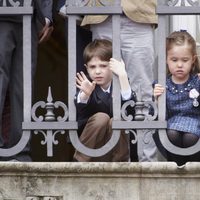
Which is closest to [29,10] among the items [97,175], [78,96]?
[78,96]

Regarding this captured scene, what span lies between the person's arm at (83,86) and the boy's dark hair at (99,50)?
31 cm

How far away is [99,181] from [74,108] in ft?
1.55

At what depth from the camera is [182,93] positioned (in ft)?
26.0

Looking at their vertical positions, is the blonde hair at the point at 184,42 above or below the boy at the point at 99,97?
above

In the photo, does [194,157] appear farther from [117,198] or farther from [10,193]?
[10,193]

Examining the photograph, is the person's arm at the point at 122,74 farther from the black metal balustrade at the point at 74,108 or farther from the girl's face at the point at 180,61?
the girl's face at the point at 180,61

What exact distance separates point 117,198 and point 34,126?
642 mm

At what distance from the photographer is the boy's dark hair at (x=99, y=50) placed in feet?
26.5

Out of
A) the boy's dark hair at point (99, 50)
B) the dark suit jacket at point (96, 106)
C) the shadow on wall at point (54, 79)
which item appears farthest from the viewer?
the shadow on wall at point (54, 79)

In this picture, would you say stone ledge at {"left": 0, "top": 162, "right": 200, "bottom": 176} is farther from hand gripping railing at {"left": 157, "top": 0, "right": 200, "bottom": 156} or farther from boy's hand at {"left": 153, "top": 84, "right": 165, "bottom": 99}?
boy's hand at {"left": 153, "top": 84, "right": 165, "bottom": 99}

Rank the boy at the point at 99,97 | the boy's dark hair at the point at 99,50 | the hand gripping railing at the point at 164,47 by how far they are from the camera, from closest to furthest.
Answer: the hand gripping railing at the point at 164,47
the boy at the point at 99,97
the boy's dark hair at the point at 99,50

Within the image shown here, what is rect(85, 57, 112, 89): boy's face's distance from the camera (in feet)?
26.4

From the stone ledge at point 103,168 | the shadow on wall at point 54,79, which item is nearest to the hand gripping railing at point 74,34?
the stone ledge at point 103,168

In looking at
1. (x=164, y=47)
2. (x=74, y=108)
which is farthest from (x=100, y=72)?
(x=164, y=47)
